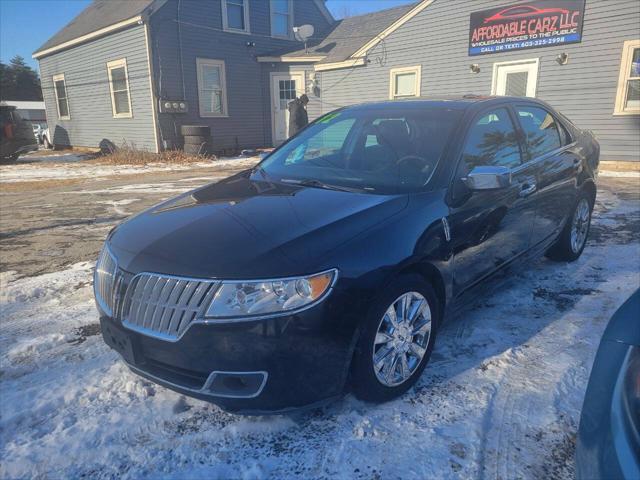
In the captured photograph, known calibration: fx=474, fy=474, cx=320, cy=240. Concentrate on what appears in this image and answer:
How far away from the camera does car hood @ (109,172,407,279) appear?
208 centimetres

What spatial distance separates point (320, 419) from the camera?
2.42m

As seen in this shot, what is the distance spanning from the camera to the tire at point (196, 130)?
49.4ft

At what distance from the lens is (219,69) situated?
53.7 feet

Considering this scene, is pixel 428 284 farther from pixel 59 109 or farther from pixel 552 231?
pixel 59 109

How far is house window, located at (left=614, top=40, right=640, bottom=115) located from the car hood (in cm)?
1118

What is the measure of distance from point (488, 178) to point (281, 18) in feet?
57.2

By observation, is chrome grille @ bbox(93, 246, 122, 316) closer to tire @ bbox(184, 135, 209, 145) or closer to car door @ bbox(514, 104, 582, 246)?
car door @ bbox(514, 104, 582, 246)

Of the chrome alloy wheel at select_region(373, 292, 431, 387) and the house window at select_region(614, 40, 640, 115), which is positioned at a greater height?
the house window at select_region(614, 40, 640, 115)

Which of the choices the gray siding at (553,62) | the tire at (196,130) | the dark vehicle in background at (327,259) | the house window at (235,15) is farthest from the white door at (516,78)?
the dark vehicle in background at (327,259)

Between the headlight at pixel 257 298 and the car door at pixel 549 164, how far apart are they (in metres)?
2.44

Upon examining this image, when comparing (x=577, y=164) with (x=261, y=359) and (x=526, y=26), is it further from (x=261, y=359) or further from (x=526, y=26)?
(x=526, y=26)

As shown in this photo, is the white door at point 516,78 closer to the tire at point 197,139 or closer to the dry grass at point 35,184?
the tire at point 197,139

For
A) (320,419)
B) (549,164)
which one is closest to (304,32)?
(549,164)

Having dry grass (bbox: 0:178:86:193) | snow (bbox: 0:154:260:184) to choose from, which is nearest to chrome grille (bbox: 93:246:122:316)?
dry grass (bbox: 0:178:86:193)
